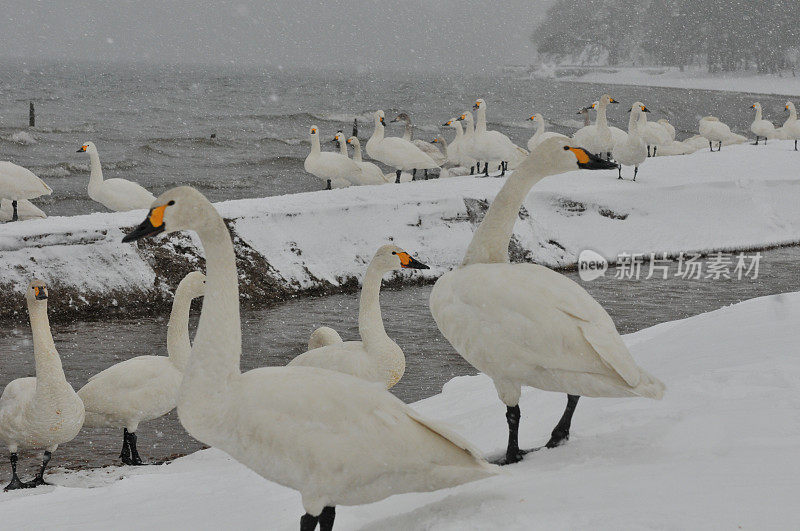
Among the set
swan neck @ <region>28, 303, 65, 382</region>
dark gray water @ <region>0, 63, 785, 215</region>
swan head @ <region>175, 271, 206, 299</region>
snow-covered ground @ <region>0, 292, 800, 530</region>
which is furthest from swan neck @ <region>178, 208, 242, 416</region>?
dark gray water @ <region>0, 63, 785, 215</region>

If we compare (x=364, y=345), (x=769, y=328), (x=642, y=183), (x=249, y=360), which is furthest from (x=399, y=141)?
(x=769, y=328)

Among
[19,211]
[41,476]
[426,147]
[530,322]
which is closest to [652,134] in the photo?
[426,147]

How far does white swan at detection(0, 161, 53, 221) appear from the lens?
13406 millimetres

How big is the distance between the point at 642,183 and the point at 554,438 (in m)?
12.9

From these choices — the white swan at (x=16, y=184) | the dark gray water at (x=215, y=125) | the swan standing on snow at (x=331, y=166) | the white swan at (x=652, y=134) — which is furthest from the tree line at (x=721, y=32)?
the white swan at (x=16, y=184)

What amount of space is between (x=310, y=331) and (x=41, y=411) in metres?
4.79

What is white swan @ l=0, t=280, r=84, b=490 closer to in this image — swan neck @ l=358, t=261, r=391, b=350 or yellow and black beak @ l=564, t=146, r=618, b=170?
swan neck @ l=358, t=261, r=391, b=350

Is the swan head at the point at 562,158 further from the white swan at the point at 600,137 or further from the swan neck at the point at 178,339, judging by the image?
the white swan at the point at 600,137

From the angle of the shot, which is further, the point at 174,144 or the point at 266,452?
the point at 174,144

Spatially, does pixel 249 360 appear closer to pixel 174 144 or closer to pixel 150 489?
pixel 150 489

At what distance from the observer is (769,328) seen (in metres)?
5.60

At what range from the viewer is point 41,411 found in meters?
6.44

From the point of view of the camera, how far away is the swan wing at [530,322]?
4.02 metres

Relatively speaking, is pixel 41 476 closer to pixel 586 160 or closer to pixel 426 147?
pixel 586 160
